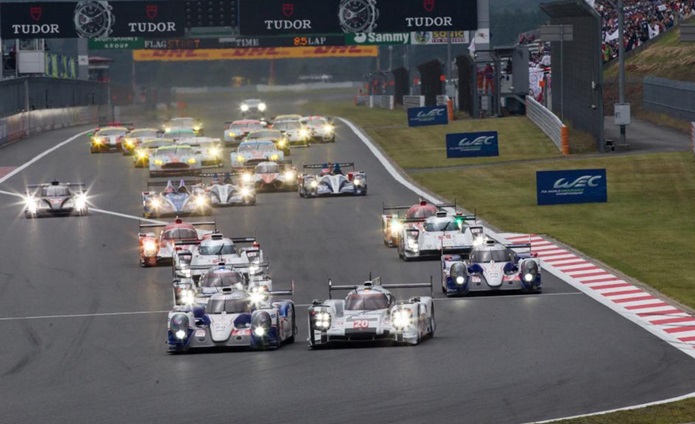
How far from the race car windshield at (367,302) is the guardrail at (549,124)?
4692 cm

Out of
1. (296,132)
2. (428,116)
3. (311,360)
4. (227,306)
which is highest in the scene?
(428,116)

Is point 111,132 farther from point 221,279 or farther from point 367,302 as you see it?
point 367,302

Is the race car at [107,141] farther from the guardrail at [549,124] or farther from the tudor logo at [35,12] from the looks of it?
the guardrail at [549,124]

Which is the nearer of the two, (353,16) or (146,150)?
(146,150)

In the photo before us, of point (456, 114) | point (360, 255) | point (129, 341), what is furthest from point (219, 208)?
point (456, 114)

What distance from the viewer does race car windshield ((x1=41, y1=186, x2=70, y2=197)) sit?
57.7 m

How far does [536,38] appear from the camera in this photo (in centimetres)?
13575

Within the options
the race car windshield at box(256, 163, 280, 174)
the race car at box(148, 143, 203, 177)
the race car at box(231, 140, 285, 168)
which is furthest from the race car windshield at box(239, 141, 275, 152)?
the race car windshield at box(256, 163, 280, 174)

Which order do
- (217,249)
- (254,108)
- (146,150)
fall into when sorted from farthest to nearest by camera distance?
(254,108), (146,150), (217,249)

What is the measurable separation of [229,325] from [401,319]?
340cm

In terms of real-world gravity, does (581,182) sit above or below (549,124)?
below

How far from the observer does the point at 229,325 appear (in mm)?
29703

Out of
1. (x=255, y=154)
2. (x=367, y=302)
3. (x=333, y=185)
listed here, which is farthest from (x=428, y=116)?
(x=367, y=302)

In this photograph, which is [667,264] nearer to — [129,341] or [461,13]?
[129,341]
